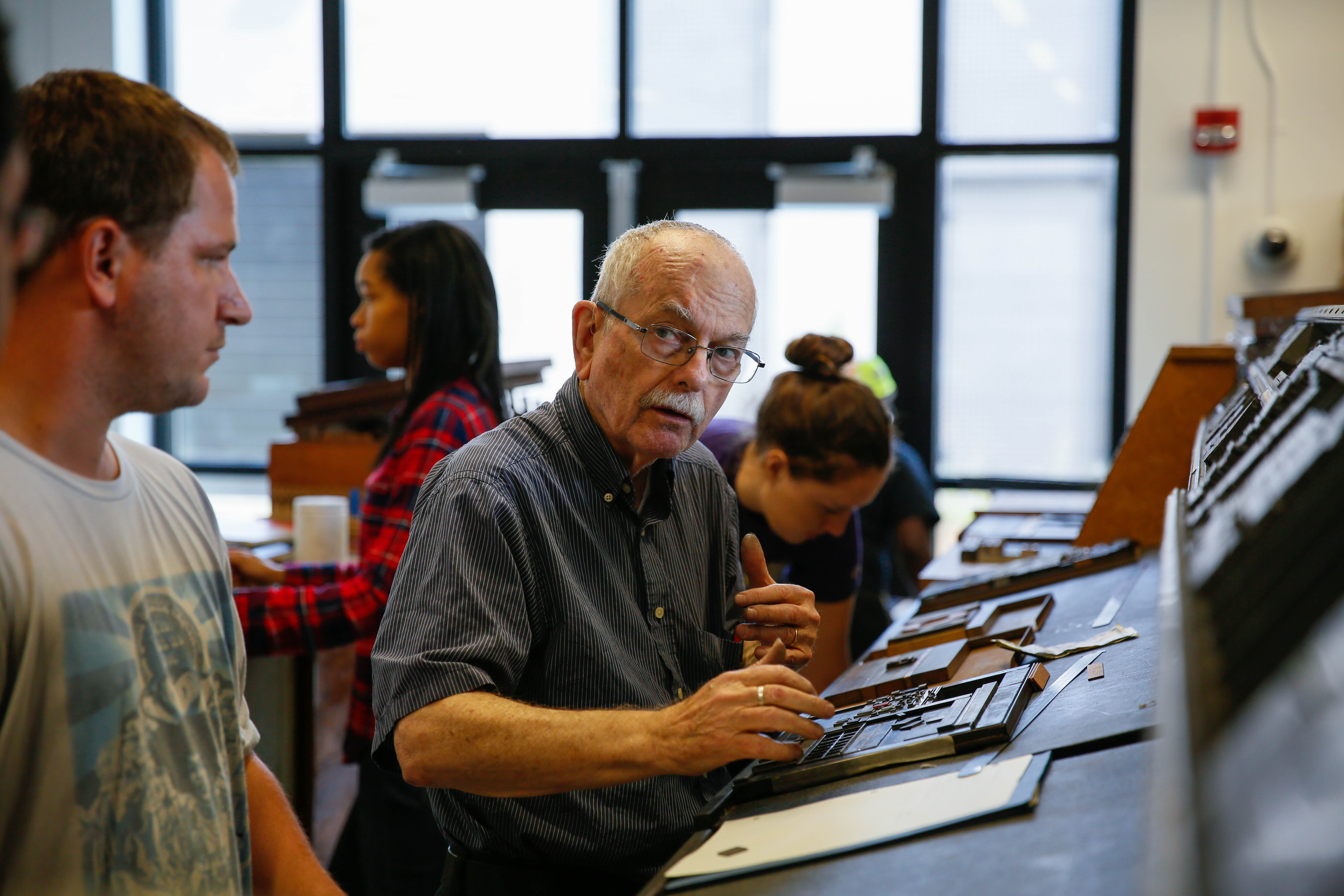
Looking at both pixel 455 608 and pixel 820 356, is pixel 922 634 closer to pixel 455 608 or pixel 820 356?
pixel 820 356

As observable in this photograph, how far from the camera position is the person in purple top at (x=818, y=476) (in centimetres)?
214

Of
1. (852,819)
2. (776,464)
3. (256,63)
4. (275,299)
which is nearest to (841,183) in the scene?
(275,299)

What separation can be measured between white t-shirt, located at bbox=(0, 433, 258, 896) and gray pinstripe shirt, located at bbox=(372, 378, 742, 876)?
23 cm

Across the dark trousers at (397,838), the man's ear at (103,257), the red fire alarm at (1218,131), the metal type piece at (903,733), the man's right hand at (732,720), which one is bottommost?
the dark trousers at (397,838)

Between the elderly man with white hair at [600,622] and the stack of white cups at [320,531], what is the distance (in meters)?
1.52

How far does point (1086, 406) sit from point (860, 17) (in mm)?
1941

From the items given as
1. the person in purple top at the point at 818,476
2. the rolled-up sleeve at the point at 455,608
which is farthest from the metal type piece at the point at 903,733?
the person in purple top at the point at 818,476

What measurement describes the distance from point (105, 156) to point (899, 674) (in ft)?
3.88

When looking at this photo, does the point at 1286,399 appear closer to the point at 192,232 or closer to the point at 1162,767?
the point at 1162,767

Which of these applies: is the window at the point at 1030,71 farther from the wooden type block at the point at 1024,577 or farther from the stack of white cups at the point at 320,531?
the stack of white cups at the point at 320,531

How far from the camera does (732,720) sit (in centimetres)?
115

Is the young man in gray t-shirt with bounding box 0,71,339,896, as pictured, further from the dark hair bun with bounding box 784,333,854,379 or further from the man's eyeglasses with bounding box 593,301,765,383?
the dark hair bun with bounding box 784,333,854,379

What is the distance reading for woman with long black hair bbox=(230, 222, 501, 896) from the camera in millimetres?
2027

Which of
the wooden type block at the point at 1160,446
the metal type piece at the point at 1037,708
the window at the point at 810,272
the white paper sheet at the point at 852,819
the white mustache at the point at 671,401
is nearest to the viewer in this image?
the white paper sheet at the point at 852,819
